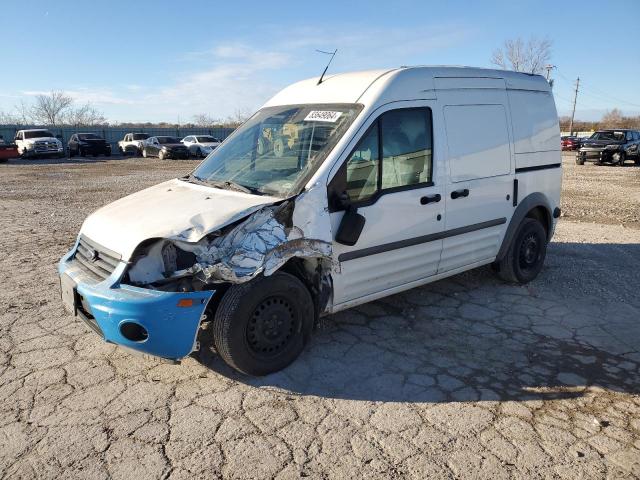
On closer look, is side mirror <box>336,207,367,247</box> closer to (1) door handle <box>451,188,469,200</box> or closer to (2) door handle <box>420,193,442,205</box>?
(2) door handle <box>420,193,442,205</box>

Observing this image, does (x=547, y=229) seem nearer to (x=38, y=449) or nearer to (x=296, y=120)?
(x=296, y=120)

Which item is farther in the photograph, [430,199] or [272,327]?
[430,199]

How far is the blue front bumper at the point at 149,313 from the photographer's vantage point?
312 cm

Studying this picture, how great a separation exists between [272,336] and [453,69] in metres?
2.96

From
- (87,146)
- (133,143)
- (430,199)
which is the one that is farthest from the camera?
(133,143)

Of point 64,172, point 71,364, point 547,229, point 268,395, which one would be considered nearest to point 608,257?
point 547,229

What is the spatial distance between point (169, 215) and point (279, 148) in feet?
3.77

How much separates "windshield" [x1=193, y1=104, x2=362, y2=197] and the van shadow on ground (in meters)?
1.35

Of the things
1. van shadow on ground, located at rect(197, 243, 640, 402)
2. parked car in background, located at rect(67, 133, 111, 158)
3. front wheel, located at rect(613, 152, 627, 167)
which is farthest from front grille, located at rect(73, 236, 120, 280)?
parked car in background, located at rect(67, 133, 111, 158)

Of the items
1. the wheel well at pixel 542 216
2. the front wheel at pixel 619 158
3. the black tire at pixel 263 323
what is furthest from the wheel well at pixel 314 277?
the front wheel at pixel 619 158

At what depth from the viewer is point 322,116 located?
4105 millimetres

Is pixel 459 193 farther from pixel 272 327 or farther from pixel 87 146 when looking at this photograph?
pixel 87 146

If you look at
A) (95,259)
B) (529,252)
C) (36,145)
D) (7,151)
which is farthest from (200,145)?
(95,259)

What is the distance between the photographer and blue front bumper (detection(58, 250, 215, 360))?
3.12m
